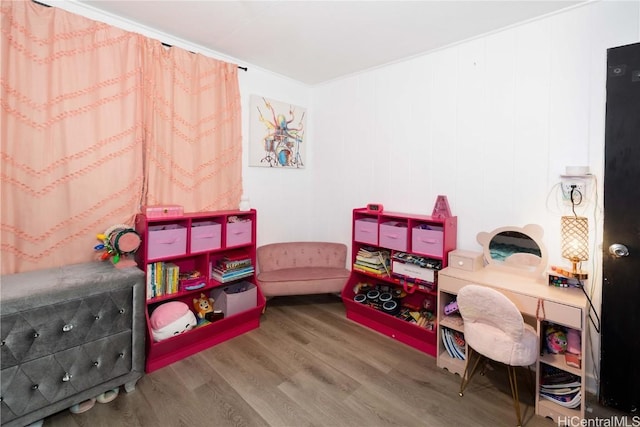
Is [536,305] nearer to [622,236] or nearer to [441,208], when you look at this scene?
[622,236]

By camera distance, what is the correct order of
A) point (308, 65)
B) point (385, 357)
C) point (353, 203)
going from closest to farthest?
point (385, 357)
point (308, 65)
point (353, 203)

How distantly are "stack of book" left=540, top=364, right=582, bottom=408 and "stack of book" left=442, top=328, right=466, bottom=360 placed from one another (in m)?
0.48

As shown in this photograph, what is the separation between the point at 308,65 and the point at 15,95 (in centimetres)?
232

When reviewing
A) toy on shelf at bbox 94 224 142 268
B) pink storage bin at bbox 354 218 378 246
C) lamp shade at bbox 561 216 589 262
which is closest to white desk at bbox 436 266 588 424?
lamp shade at bbox 561 216 589 262

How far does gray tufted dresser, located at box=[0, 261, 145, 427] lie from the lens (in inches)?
59.3

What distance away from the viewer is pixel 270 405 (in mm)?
1830

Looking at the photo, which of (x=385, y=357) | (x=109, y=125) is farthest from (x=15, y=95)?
(x=385, y=357)

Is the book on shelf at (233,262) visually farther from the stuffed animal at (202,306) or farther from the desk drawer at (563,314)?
the desk drawer at (563,314)

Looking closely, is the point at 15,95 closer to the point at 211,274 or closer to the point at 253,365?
the point at 211,274

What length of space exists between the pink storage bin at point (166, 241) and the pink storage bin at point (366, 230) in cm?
160

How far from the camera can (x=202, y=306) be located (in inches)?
102

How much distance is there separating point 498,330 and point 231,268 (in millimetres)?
2094

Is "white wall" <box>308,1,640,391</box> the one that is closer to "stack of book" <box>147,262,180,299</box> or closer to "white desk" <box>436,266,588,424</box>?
"white desk" <box>436,266,588,424</box>

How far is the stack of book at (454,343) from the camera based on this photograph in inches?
85.5
